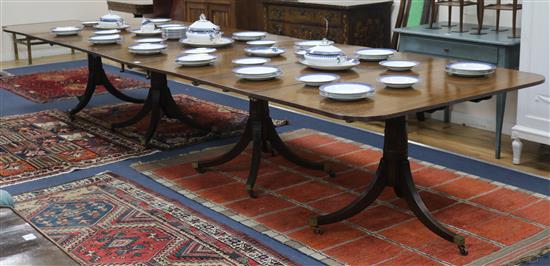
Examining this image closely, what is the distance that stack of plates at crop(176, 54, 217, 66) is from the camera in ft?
11.2

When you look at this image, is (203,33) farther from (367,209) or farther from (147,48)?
(367,209)

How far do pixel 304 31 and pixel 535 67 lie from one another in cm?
199

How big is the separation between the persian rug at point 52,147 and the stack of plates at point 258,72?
4.33ft

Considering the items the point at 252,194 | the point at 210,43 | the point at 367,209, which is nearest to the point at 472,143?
the point at 367,209

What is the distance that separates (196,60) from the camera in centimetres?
342

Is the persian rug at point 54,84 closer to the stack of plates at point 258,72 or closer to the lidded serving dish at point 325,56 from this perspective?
the stack of plates at point 258,72

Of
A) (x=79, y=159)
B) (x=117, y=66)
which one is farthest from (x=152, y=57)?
(x=117, y=66)

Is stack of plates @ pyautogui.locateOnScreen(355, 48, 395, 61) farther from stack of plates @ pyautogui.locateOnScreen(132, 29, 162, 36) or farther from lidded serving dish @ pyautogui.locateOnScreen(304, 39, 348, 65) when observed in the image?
stack of plates @ pyautogui.locateOnScreen(132, 29, 162, 36)

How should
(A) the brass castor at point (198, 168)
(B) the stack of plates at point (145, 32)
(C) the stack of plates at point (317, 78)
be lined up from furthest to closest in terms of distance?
(B) the stack of plates at point (145, 32), (A) the brass castor at point (198, 168), (C) the stack of plates at point (317, 78)

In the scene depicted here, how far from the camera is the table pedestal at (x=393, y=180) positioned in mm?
2969

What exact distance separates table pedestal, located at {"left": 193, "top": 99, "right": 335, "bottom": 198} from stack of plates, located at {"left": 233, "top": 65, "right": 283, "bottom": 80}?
382mm

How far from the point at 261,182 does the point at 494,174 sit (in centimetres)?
123

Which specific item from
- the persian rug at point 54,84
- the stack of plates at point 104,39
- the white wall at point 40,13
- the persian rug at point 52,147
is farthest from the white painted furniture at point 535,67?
the white wall at point 40,13

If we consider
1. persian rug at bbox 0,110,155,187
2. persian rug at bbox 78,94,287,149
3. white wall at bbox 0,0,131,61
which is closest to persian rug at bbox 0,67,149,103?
persian rug at bbox 78,94,287,149
